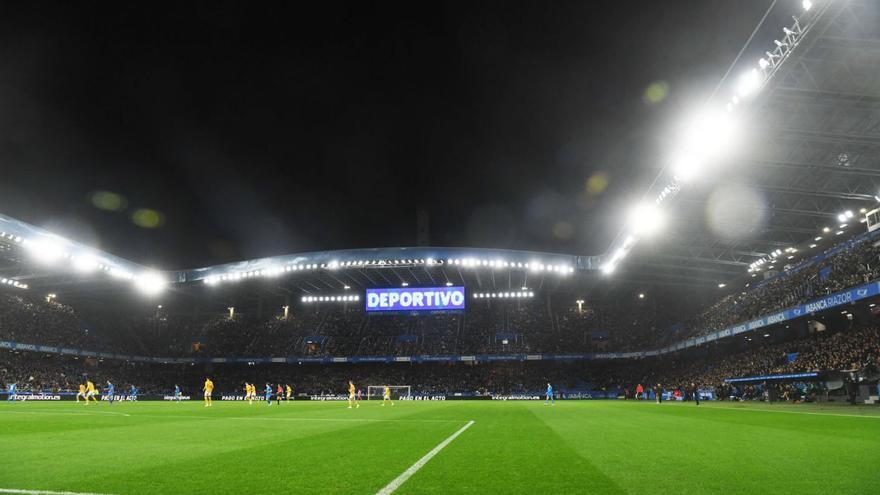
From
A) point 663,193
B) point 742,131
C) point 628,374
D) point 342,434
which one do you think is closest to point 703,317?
point 628,374

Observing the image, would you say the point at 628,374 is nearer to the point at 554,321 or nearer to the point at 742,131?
the point at 554,321

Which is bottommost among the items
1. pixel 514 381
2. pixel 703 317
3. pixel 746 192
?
pixel 514 381

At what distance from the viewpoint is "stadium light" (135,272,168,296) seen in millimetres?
52938

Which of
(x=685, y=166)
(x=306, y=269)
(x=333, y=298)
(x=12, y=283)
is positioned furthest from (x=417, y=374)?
(x=12, y=283)

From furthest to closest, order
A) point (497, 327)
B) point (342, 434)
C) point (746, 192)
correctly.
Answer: point (497, 327)
point (746, 192)
point (342, 434)

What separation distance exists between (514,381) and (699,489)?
183ft

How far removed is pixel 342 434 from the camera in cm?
1177

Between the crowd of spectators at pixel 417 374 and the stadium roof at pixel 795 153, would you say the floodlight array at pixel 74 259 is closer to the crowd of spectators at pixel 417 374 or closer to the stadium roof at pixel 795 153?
the crowd of spectators at pixel 417 374

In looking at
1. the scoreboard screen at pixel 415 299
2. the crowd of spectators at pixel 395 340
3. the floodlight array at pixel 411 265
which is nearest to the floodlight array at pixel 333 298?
the crowd of spectators at pixel 395 340

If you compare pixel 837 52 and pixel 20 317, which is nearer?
pixel 837 52

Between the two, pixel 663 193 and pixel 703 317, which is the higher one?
pixel 663 193

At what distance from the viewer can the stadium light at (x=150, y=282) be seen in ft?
174

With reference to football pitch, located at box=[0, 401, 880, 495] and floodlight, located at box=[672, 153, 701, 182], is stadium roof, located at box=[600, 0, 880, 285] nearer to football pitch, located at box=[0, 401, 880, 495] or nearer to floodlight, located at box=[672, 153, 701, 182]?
floodlight, located at box=[672, 153, 701, 182]

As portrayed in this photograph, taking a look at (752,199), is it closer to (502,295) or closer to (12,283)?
(502,295)
